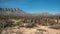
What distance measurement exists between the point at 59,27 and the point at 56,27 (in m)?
0.35

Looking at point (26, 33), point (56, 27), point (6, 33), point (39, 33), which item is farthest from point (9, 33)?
point (56, 27)

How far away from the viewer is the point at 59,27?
13.8m

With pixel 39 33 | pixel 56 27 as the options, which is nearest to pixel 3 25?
pixel 39 33

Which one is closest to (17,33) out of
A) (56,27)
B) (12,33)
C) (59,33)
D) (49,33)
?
(12,33)

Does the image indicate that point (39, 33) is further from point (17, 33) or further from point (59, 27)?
point (59, 27)

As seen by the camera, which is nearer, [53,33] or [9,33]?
[9,33]

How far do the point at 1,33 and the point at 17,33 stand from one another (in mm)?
1406

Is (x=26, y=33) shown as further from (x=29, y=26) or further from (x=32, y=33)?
(x=29, y=26)

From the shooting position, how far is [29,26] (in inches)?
551

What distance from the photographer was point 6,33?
10.3 metres

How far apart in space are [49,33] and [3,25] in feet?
17.4

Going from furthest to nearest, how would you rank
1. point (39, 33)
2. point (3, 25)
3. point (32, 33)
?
point (3, 25) → point (32, 33) → point (39, 33)

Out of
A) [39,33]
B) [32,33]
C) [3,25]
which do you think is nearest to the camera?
[39,33]

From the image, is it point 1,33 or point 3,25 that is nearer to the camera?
point 1,33
